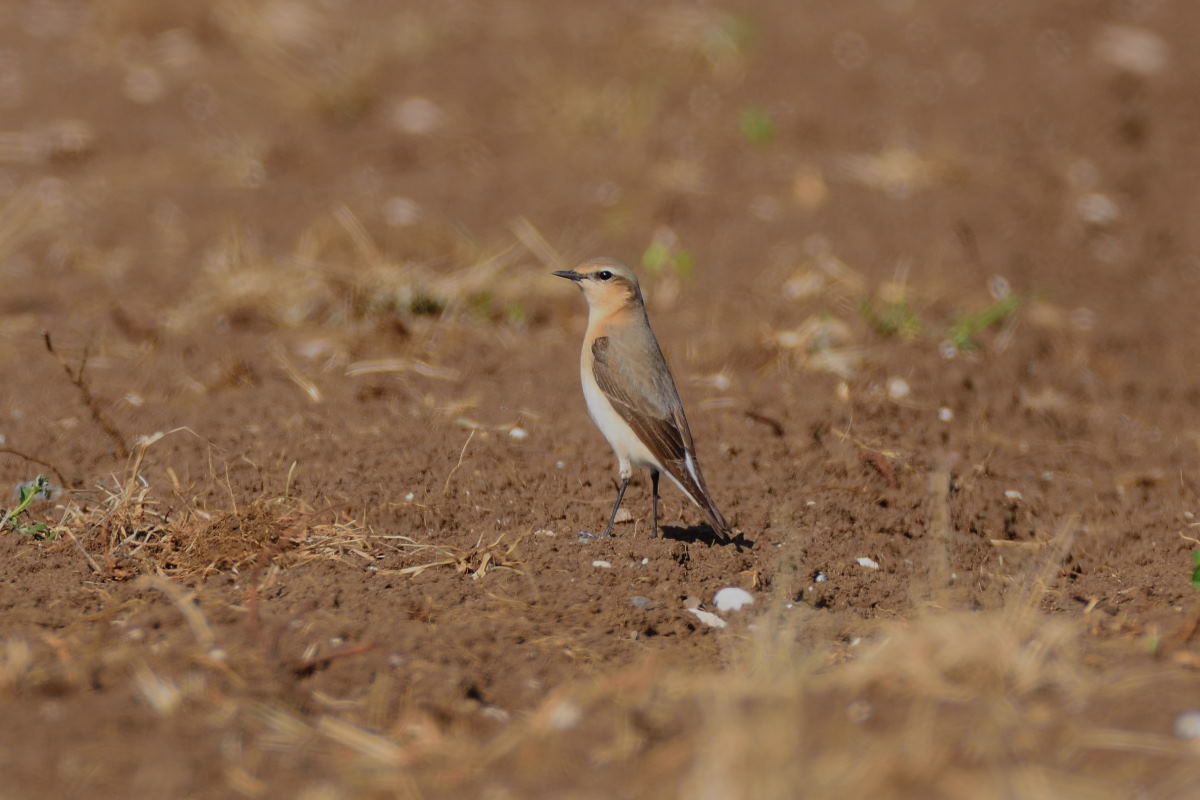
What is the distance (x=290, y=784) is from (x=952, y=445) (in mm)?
4326

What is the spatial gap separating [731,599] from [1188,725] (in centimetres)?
192

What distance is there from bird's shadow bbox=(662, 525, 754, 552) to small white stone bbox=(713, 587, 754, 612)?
0.39m

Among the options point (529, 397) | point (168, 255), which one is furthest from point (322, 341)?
point (168, 255)

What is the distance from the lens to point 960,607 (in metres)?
5.33

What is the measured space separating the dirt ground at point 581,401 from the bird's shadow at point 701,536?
0.07 metres

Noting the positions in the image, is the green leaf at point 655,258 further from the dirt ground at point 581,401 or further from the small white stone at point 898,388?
the small white stone at point 898,388

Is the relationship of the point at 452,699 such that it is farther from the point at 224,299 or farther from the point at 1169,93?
the point at 1169,93

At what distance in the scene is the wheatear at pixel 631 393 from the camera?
583 centimetres

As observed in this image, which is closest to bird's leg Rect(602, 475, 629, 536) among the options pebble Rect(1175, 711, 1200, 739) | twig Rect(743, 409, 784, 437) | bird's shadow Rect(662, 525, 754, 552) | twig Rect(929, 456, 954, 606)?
bird's shadow Rect(662, 525, 754, 552)

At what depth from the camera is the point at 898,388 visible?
24.5 feet

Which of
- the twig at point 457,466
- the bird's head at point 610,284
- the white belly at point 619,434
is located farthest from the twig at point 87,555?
the bird's head at point 610,284

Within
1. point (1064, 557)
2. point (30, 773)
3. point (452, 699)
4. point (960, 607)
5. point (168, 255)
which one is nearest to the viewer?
point (30, 773)

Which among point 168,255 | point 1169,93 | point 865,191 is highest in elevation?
point 1169,93

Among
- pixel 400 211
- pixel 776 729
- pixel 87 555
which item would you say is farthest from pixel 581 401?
pixel 776 729
